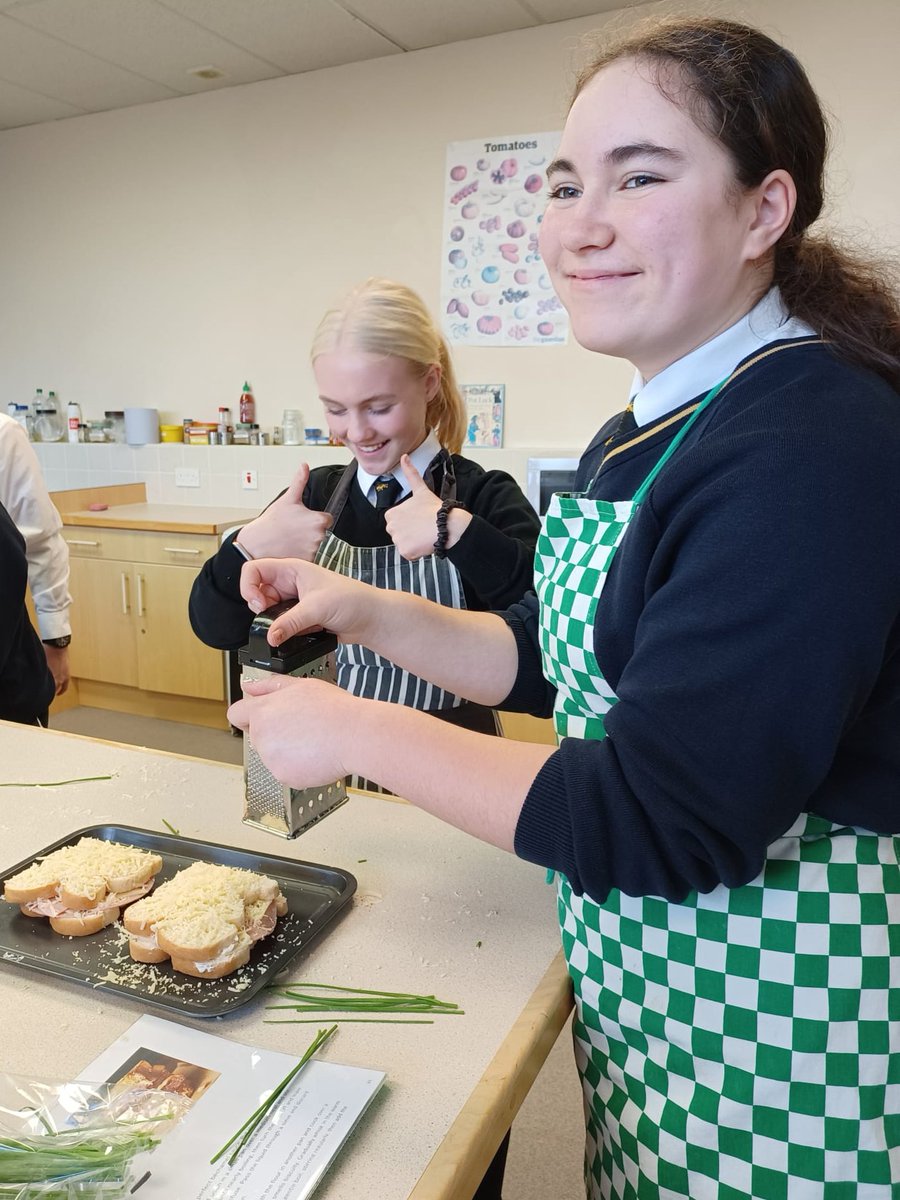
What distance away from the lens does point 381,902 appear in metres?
1.03

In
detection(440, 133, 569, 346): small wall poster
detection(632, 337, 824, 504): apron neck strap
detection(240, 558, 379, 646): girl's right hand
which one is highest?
detection(440, 133, 569, 346): small wall poster

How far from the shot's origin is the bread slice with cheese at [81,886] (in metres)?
0.96

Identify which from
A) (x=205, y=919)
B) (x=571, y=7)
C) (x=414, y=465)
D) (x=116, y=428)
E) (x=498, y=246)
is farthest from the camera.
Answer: (x=116, y=428)

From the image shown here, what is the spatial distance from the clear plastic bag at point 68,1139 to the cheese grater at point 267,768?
11.3 inches

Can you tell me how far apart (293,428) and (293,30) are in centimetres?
161

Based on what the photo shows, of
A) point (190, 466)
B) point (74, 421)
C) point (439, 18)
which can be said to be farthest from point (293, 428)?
point (439, 18)

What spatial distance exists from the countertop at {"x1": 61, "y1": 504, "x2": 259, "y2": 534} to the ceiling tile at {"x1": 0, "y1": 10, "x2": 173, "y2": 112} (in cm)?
195

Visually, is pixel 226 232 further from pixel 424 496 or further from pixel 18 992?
pixel 18 992

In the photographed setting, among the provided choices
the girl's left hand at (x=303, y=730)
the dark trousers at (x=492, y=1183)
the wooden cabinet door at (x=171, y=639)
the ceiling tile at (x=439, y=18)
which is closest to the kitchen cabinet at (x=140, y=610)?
the wooden cabinet door at (x=171, y=639)

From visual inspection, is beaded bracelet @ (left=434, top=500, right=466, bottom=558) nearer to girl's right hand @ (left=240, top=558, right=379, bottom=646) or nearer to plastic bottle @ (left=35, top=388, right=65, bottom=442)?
girl's right hand @ (left=240, top=558, right=379, bottom=646)

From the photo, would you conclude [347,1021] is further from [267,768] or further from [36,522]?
[36,522]

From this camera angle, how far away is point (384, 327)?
1.54 meters

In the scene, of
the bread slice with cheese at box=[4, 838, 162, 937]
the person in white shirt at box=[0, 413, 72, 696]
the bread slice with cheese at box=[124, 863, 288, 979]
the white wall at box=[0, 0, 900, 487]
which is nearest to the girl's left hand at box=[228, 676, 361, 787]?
the bread slice with cheese at box=[124, 863, 288, 979]

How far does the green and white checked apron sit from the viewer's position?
774 millimetres
